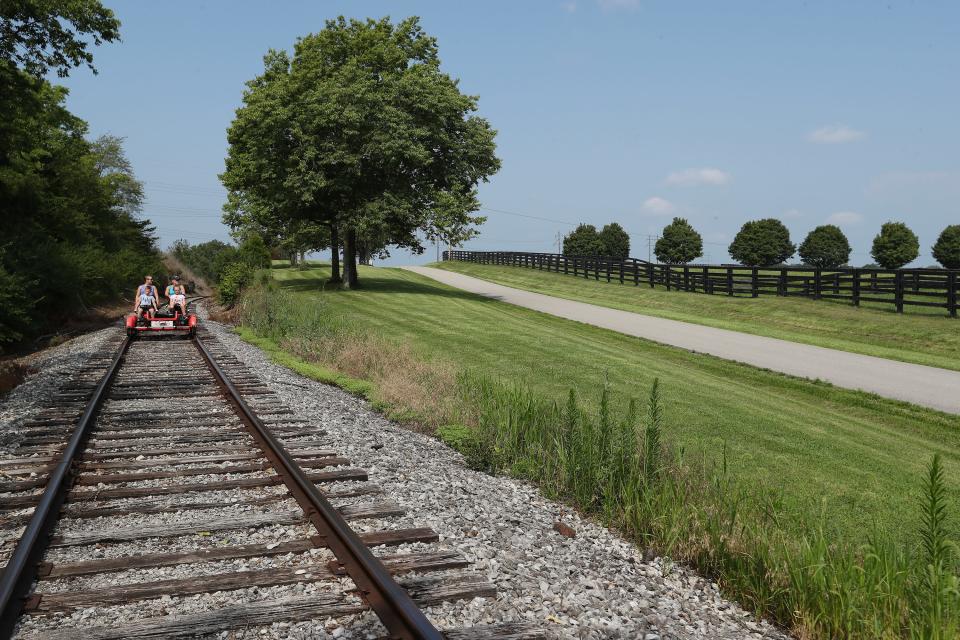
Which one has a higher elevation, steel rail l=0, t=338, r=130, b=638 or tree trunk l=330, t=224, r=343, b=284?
tree trunk l=330, t=224, r=343, b=284

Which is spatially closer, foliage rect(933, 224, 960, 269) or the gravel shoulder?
the gravel shoulder

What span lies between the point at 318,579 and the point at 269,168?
34.4m

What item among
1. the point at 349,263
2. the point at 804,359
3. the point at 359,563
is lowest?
the point at 804,359

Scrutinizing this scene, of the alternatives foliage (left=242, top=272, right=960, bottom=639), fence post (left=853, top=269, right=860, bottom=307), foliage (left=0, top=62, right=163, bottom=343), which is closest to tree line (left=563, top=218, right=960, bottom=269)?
fence post (left=853, top=269, right=860, bottom=307)

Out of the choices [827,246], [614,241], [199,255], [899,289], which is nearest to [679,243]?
[614,241]

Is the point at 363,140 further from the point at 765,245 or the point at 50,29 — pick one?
the point at 765,245

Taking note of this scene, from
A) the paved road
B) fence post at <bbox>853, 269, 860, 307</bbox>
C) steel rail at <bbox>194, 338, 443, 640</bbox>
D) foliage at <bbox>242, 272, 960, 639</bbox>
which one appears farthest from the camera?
fence post at <bbox>853, 269, 860, 307</bbox>

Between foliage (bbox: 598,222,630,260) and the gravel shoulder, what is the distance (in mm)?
95949

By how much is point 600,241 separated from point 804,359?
276 ft

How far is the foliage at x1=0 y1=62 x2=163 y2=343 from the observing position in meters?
21.4

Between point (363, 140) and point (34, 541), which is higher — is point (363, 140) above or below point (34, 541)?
above

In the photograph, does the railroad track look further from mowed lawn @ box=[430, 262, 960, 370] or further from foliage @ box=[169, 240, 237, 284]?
foliage @ box=[169, 240, 237, 284]

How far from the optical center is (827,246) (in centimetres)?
9188

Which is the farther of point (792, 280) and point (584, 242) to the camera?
point (584, 242)
